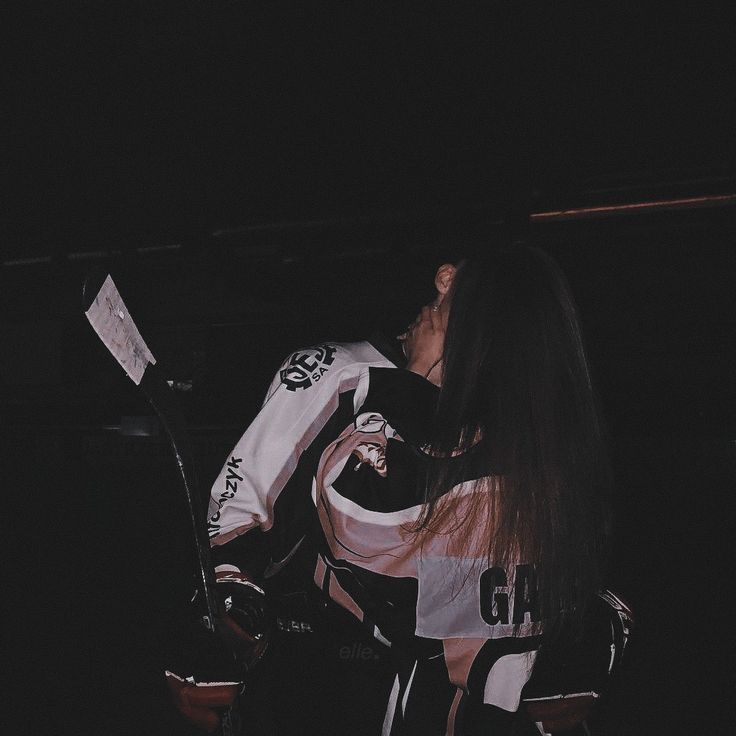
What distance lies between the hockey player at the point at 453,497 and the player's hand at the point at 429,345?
4 cm

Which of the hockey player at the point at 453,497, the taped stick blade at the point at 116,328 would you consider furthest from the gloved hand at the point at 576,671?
the taped stick blade at the point at 116,328

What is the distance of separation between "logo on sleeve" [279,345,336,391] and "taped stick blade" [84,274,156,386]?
0.22 metres

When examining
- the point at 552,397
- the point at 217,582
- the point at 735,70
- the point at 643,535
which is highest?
the point at 735,70

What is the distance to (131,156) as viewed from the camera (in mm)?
2590

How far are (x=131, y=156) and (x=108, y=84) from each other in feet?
1.15

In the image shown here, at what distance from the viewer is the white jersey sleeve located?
2.15 ft

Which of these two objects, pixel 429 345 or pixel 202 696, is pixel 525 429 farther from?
pixel 202 696

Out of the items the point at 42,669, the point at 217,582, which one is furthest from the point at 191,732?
the point at 217,582

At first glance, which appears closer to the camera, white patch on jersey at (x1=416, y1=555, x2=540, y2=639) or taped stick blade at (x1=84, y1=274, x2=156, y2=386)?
taped stick blade at (x1=84, y1=274, x2=156, y2=386)

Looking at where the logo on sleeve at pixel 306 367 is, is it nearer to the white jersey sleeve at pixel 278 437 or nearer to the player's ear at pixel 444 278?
the white jersey sleeve at pixel 278 437

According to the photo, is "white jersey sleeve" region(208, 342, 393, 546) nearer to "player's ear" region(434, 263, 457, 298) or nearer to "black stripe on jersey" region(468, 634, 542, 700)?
"player's ear" region(434, 263, 457, 298)

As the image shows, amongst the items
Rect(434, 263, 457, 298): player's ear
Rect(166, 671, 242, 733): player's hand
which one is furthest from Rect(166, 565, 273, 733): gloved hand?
Rect(434, 263, 457, 298): player's ear

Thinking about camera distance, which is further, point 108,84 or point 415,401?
point 108,84

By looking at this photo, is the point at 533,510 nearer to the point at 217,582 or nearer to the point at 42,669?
the point at 217,582
